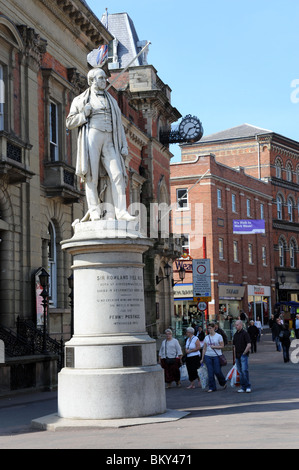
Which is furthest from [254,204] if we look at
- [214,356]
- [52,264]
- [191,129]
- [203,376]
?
[214,356]

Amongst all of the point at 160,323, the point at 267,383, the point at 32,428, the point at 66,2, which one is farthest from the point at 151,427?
the point at 160,323

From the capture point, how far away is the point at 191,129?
45.5 m

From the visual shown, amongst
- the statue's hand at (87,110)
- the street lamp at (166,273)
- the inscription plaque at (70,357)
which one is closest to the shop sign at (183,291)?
the street lamp at (166,273)

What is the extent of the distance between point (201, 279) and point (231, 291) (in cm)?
2684

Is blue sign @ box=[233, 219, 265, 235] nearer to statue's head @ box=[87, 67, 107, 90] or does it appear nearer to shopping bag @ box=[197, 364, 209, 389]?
shopping bag @ box=[197, 364, 209, 389]

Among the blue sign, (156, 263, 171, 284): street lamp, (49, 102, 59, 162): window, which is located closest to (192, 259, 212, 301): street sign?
(156, 263, 171, 284): street lamp

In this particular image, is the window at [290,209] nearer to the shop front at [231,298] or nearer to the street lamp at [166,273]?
the shop front at [231,298]

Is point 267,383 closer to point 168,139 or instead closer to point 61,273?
point 61,273

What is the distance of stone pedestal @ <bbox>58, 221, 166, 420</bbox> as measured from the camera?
11680 millimetres

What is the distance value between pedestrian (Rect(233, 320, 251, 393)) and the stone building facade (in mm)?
7862

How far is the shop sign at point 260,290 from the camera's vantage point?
62362 mm

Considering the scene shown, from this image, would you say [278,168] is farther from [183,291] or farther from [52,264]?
[52,264]

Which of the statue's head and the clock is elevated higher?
the clock

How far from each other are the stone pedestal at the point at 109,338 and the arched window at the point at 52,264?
43.5ft
